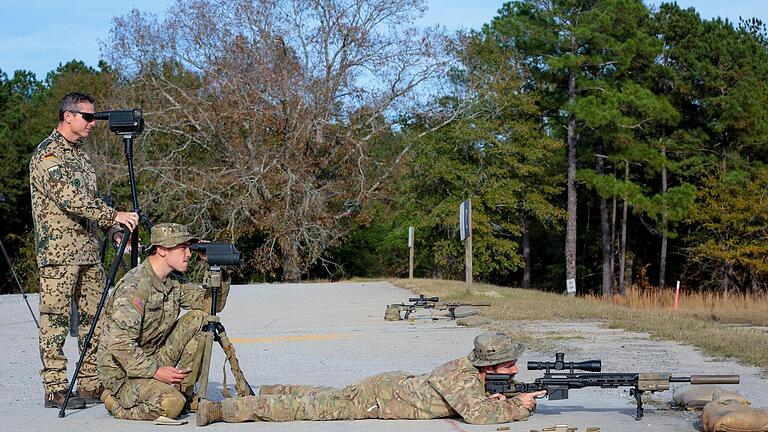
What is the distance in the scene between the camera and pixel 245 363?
11734 mm

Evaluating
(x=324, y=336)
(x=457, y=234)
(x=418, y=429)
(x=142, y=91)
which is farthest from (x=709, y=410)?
(x=457, y=234)

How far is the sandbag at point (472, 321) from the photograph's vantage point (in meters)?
15.6

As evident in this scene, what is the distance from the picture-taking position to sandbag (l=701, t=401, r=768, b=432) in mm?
6465

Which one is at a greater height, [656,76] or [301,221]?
[656,76]

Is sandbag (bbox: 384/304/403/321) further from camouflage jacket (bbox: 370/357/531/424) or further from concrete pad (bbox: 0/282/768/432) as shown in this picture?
camouflage jacket (bbox: 370/357/531/424)

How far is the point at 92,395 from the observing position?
8.48 metres

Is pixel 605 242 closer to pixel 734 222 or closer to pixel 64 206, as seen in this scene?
pixel 734 222

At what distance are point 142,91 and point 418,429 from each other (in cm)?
3674

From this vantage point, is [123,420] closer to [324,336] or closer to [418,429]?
[418,429]

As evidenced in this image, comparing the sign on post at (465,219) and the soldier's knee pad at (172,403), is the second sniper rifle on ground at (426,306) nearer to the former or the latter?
the sign on post at (465,219)

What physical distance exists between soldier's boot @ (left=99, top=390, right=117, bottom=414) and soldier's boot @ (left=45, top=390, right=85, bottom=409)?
1.51 feet

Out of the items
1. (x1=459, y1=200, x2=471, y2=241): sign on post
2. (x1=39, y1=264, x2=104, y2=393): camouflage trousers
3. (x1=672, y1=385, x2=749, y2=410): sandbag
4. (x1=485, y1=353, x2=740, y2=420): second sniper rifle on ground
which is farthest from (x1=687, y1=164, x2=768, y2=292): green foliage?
(x1=39, y1=264, x2=104, y2=393): camouflage trousers

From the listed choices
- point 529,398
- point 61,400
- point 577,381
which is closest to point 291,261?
point 61,400

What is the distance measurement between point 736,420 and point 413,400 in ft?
7.47
